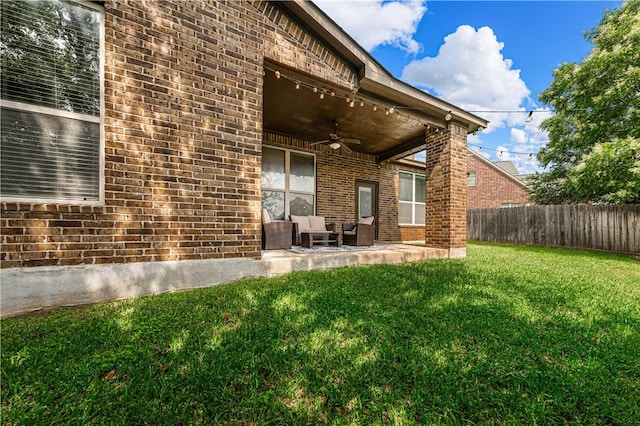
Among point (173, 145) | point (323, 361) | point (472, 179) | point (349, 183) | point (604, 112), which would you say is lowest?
point (323, 361)

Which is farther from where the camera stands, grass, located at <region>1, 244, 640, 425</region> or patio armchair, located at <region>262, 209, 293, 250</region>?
patio armchair, located at <region>262, 209, 293, 250</region>

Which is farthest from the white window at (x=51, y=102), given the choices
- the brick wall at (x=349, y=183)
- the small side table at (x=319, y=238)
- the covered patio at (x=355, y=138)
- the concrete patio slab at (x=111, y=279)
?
the brick wall at (x=349, y=183)

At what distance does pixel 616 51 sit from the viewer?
830 cm

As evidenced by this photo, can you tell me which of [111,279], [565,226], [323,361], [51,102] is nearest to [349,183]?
[111,279]

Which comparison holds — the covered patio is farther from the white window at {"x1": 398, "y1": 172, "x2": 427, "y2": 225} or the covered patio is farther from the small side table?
the small side table

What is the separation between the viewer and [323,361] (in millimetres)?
1832

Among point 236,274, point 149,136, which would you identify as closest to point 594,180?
point 236,274

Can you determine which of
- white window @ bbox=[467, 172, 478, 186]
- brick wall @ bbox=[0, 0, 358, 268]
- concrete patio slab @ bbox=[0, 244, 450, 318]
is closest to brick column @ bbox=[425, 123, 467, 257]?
concrete patio slab @ bbox=[0, 244, 450, 318]

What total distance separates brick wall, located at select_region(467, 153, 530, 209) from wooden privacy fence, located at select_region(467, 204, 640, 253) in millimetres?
7492

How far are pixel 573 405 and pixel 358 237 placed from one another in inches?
209

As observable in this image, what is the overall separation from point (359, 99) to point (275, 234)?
11.1 feet

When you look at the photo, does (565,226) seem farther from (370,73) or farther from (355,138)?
(370,73)

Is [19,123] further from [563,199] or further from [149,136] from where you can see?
[563,199]

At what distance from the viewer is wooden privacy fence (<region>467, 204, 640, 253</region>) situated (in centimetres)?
825
